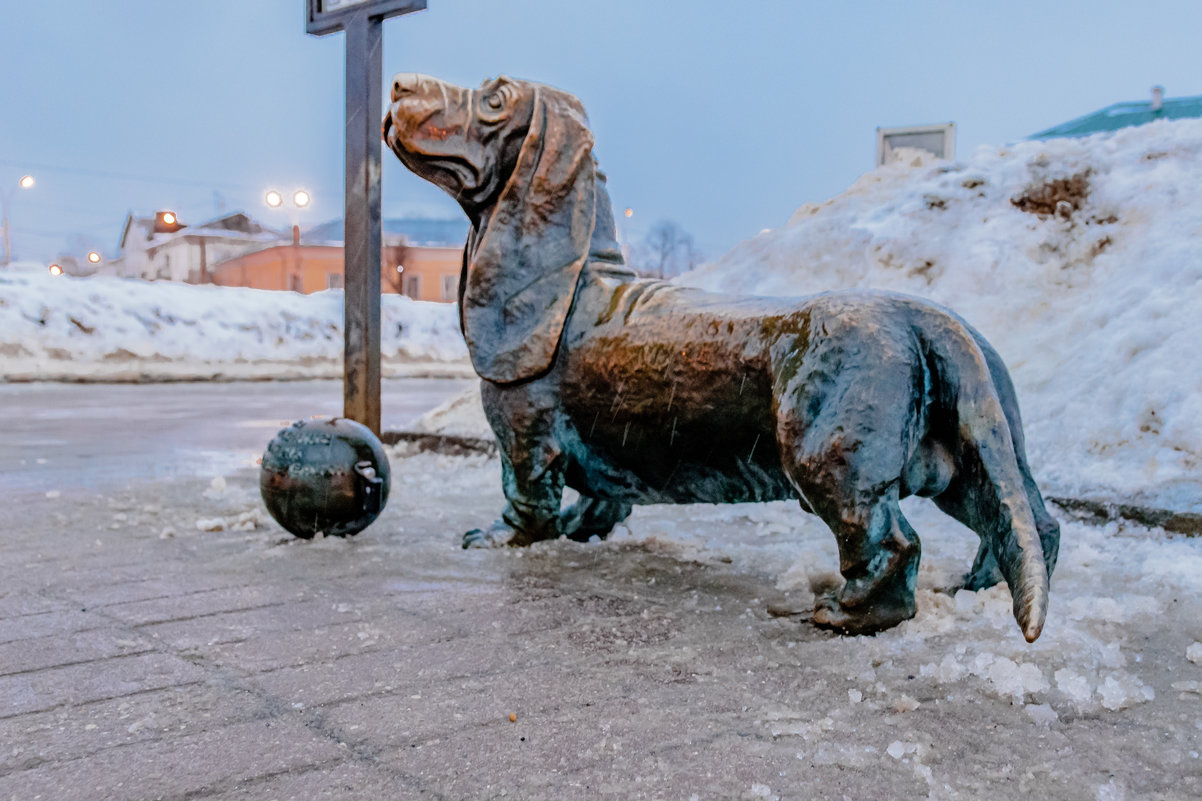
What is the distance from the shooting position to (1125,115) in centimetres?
1286

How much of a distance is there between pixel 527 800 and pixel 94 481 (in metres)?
4.84

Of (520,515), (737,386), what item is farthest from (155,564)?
(737,386)

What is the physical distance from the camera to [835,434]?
264cm

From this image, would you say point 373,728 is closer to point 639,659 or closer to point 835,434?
point 639,659

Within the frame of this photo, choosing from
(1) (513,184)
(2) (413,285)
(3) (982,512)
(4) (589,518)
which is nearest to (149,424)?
(4) (589,518)

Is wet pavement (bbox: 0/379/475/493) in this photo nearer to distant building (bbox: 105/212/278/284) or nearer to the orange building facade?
the orange building facade

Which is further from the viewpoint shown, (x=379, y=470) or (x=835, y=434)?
(x=379, y=470)

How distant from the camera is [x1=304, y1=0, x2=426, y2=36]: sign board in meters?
5.58

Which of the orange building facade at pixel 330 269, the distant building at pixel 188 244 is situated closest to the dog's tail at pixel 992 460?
the orange building facade at pixel 330 269

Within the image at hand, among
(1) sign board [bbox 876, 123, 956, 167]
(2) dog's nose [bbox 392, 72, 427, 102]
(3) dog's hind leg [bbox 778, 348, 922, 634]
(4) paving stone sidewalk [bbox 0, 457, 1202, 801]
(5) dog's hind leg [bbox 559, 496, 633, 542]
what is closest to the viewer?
(4) paving stone sidewalk [bbox 0, 457, 1202, 801]

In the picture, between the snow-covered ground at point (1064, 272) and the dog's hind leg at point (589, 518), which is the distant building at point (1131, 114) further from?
the dog's hind leg at point (589, 518)

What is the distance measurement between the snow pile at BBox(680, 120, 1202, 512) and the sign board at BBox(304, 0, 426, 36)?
3.10 metres

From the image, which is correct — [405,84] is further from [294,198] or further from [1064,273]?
[294,198]

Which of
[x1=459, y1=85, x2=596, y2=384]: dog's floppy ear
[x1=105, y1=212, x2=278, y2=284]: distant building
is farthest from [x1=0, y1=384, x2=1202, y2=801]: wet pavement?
[x1=105, y1=212, x2=278, y2=284]: distant building
